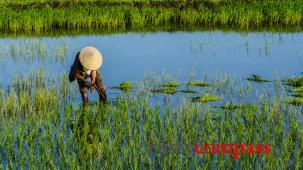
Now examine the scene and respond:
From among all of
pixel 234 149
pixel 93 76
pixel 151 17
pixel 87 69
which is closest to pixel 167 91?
pixel 93 76

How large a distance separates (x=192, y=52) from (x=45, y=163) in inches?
302

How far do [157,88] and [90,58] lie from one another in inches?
84.4

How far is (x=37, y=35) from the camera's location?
1533 centimetres

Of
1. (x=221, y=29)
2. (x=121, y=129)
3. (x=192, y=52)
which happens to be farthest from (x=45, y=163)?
(x=221, y=29)

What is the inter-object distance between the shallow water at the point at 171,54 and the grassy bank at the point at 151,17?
1.31 metres

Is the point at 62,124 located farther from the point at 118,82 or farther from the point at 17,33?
the point at 17,33

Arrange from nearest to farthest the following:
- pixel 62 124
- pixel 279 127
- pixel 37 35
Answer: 1. pixel 279 127
2. pixel 62 124
3. pixel 37 35

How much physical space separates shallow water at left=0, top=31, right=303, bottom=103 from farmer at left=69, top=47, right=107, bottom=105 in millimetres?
1140

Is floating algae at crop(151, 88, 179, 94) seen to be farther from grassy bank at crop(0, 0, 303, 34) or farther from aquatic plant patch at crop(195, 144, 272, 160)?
grassy bank at crop(0, 0, 303, 34)

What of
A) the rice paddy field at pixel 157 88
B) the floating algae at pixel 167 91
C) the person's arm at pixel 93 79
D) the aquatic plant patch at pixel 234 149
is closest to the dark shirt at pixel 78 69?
the person's arm at pixel 93 79

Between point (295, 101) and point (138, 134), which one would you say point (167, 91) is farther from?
point (138, 134)

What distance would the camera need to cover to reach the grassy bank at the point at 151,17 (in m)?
16.3

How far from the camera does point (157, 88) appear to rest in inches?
360

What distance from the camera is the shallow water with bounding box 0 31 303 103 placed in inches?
425
